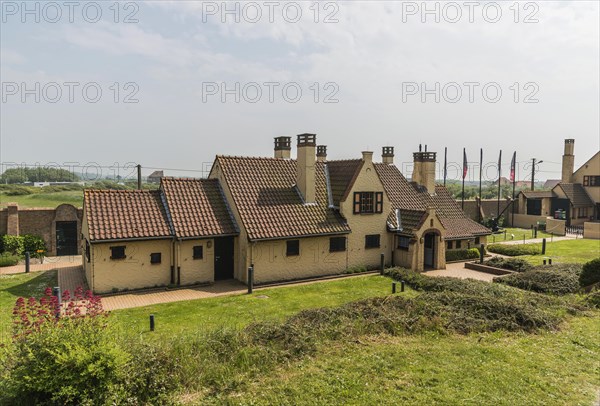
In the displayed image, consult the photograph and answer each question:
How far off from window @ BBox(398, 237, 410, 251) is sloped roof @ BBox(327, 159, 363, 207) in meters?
Answer: 4.63

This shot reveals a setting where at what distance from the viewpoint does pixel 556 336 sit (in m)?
13.1

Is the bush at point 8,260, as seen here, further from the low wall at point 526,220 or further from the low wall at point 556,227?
the low wall at point 526,220

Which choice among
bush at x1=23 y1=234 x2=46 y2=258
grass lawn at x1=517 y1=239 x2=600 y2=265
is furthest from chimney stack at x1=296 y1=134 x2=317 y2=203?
bush at x1=23 y1=234 x2=46 y2=258

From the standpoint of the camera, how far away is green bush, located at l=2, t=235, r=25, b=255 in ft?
84.2

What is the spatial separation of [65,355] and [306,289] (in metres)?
13.5

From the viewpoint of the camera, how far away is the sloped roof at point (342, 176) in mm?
24438

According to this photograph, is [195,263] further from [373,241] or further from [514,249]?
[514,249]

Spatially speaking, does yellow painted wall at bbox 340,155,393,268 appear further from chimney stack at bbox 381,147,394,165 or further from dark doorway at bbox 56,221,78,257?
dark doorway at bbox 56,221,78,257

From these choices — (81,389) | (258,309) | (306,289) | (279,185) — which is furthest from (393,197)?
(81,389)

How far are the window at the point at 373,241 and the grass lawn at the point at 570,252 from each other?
10.1 metres

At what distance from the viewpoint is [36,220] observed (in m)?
27.1

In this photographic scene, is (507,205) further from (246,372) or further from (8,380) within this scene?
(8,380)

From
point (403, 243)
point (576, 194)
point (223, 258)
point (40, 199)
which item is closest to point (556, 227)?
point (576, 194)

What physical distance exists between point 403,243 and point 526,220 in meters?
29.7
